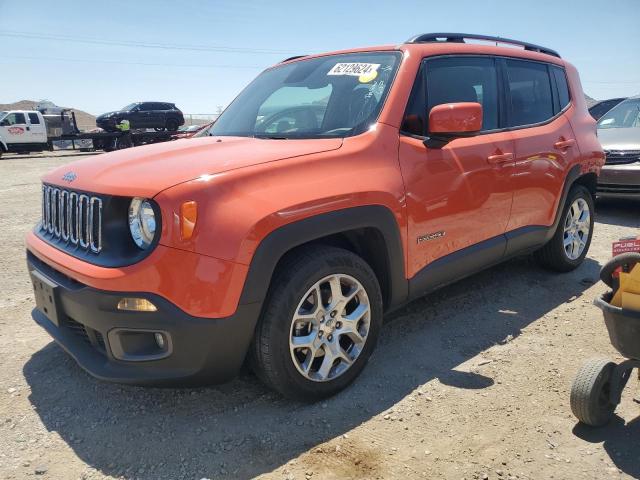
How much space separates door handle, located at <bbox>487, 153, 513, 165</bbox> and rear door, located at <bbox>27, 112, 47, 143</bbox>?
82.6 ft

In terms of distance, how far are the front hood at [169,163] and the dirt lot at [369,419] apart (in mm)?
→ 1177

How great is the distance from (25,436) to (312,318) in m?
1.50

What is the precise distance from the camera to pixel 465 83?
3.53m

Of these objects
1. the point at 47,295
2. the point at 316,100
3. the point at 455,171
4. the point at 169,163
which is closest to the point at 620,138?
the point at 455,171

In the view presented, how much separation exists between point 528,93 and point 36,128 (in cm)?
2499

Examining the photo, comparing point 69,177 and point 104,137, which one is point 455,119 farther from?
point 104,137

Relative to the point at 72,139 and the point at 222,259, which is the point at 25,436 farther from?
the point at 72,139

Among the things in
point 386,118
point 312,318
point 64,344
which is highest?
point 386,118

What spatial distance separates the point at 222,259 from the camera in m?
2.20

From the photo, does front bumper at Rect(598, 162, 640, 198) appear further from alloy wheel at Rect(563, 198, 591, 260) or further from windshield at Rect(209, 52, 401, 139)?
windshield at Rect(209, 52, 401, 139)

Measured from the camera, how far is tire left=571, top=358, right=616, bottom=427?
7.74 feet

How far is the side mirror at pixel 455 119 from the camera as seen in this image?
113 inches

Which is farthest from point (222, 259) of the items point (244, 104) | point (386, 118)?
point (244, 104)

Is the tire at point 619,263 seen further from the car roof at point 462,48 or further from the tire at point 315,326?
the car roof at point 462,48
